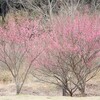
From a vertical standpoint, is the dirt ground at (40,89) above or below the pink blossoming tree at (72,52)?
below

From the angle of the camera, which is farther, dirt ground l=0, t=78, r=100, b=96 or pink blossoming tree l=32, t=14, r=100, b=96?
dirt ground l=0, t=78, r=100, b=96

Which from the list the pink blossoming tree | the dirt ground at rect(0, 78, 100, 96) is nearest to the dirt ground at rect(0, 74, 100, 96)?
the dirt ground at rect(0, 78, 100, 96)

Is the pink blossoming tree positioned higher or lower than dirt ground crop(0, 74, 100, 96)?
higher

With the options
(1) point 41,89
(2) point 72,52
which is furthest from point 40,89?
(2) point 72,52

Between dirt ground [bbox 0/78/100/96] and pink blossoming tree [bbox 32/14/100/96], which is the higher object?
pink blossoming tree [bbox 32/14/100/96]

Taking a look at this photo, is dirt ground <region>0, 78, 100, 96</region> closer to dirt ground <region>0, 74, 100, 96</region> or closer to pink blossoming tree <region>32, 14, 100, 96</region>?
dirt ground <region>0, 74, 100, 96</region>

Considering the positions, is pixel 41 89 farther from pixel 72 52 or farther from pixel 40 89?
pixel 72 52

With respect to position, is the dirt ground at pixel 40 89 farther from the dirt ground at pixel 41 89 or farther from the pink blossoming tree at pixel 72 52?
the pink blossoming tree at pixel 72 52

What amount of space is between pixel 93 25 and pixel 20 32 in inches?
109

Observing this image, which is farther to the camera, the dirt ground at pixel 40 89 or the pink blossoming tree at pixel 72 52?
the dirt ground at pixel 40 89

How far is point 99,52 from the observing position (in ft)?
38.0

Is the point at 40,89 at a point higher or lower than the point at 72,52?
lower

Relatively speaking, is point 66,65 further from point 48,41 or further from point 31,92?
point 31,92

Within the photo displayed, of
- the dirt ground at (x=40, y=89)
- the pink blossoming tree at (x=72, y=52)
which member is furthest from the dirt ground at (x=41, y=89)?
the pink blossoming tree at (x=72, y=52)
